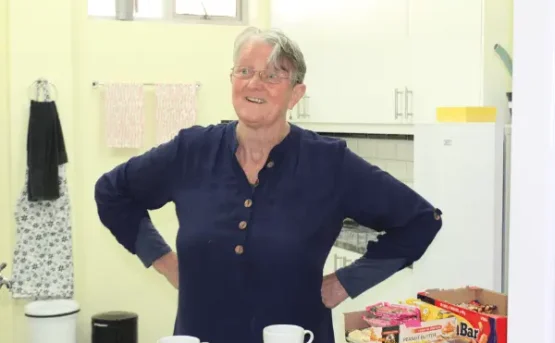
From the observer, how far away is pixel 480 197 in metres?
2.66

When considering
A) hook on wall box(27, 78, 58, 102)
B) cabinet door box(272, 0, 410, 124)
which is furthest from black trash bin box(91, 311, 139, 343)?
cabinet door box(272, 0, 410, 124)

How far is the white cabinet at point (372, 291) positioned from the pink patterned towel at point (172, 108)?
1.16m

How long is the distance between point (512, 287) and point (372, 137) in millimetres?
3358

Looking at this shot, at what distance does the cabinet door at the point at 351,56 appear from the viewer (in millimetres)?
3260

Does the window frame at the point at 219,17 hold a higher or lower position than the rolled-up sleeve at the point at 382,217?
higher

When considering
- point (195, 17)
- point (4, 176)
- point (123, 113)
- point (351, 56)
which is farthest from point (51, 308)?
point (351, 56)

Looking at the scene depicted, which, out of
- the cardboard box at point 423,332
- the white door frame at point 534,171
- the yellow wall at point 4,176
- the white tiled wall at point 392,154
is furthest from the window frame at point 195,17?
the white door frame at point 534,171

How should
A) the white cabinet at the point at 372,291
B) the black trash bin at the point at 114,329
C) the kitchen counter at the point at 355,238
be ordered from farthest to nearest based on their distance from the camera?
the black trash bin at the point at 114,329 < the kitchen counter at the point at 355,238 < the white cabinet at the point at 372,291

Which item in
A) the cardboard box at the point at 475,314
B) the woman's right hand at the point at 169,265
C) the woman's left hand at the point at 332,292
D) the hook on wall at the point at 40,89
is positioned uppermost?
the hook on wall at the point at 40,89

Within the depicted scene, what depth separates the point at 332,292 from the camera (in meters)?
1.83

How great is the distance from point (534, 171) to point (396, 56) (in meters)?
2.57

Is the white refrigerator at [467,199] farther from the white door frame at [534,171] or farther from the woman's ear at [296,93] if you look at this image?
the white door frame at [534,171]

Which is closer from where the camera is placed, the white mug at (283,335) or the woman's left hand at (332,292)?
the white mug at (283,335)

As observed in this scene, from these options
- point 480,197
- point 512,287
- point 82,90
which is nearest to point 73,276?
point 82,90
